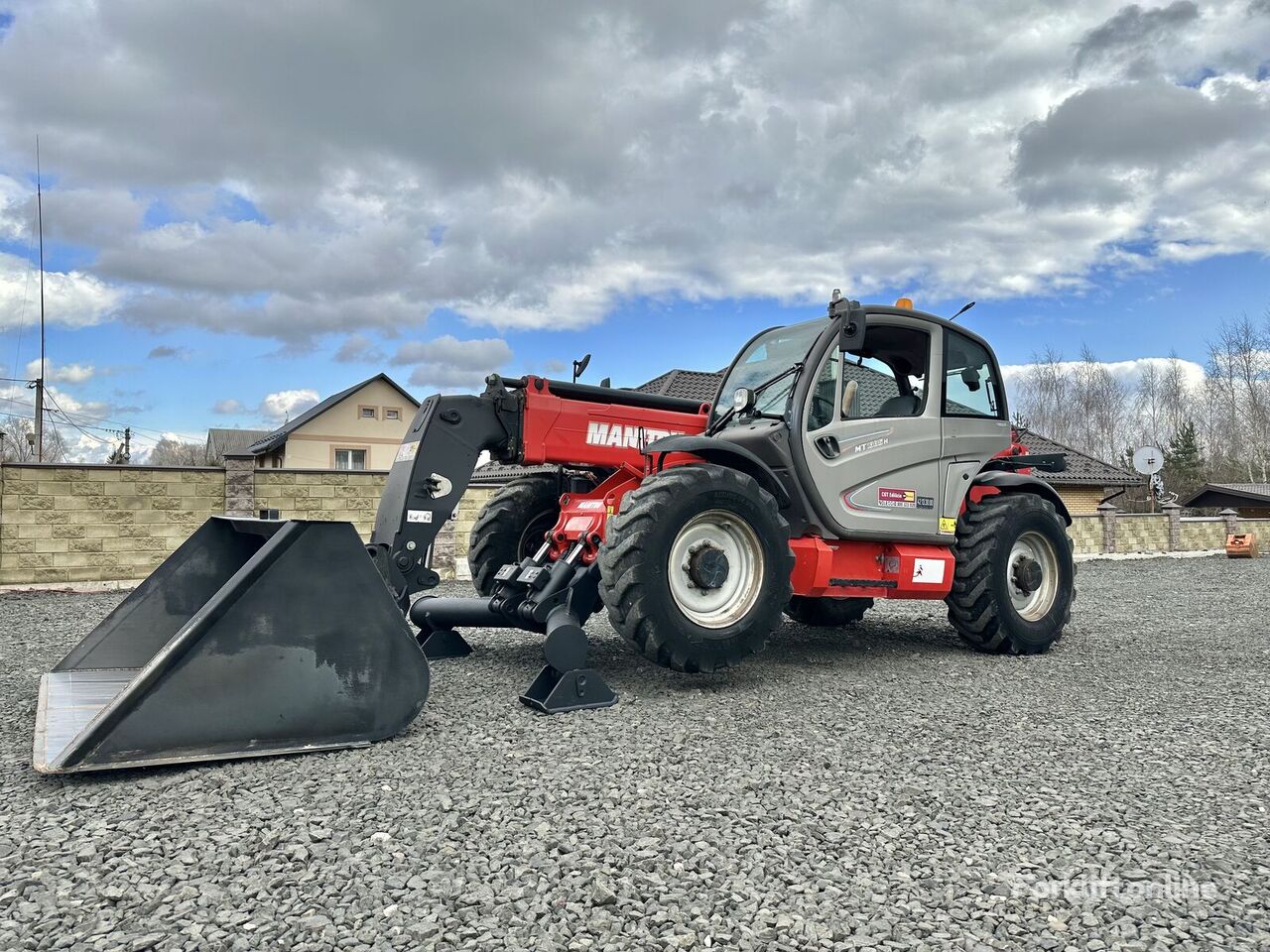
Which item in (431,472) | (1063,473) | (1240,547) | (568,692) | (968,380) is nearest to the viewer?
(568,692)

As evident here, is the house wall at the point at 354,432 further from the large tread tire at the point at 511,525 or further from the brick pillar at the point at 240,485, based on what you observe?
the large tread tire at the point at 511,525

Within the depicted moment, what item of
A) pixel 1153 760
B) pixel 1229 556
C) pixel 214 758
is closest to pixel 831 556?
pixel 1153 760

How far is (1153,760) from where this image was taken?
153 inches

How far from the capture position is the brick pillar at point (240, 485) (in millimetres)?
12555

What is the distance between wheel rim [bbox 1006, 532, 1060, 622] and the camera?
667 cm

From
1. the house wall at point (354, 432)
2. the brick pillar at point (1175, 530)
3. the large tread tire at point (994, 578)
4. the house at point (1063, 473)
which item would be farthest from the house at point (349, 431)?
the large tread tire at point (994, 578)

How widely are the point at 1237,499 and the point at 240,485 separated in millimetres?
41949

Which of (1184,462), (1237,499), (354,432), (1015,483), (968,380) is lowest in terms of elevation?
(1015,483)

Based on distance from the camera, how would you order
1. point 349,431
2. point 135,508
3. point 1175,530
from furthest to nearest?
point 349,431 → point 1175,530 → point 135,508

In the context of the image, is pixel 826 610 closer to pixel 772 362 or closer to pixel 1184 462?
pixel 772 362

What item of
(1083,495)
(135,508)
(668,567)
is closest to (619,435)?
(668,567)

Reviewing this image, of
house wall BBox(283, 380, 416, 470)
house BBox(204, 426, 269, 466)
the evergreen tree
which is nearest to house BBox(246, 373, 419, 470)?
house wall BBox(283, 380, 416, 470)

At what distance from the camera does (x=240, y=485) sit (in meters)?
12.6

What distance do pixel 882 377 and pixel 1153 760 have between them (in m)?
3.39
